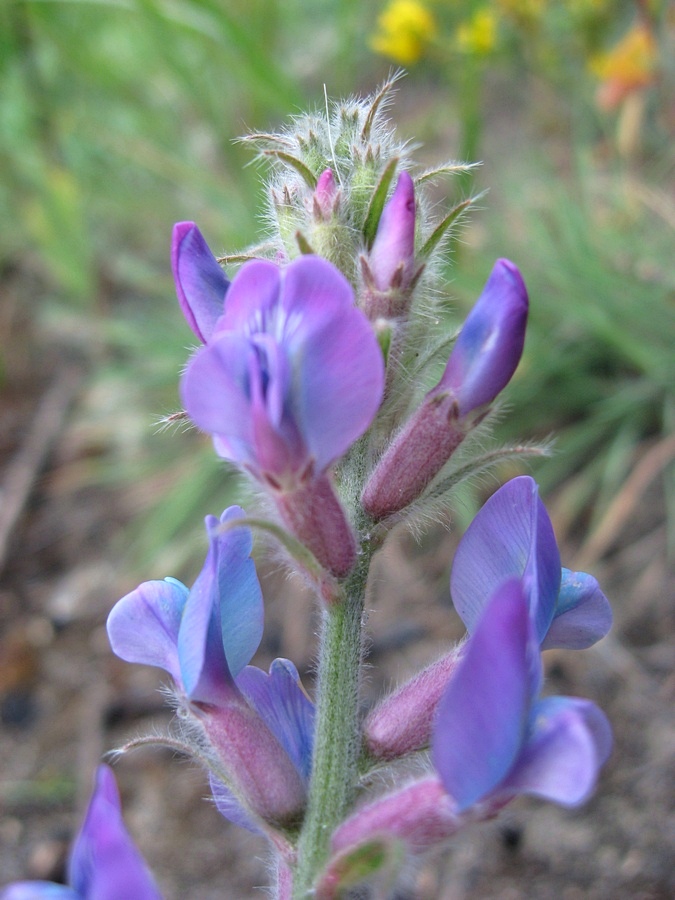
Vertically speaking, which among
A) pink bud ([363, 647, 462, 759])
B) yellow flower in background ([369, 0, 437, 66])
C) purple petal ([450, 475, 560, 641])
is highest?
yellow flower in background ([369, 0, 437, 66])

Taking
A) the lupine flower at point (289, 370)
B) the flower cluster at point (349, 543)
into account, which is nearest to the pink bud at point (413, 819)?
the flower cluster at point (349, 543)

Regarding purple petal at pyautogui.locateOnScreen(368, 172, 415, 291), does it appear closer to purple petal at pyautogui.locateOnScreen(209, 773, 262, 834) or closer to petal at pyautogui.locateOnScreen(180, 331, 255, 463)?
petal at pyautogui.locateOnScreen(180, 331, 255, 463)

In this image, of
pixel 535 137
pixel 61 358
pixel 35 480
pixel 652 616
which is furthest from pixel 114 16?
pixel 652 616

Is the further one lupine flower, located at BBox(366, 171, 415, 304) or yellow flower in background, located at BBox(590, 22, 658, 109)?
yellow flower in background, located at BBox(590, 22, 658, 109)

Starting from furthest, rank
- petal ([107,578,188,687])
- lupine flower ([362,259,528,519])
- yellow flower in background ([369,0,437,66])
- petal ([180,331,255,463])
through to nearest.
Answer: yellow flower in background ([369,0,437,66])
petal ([107,578,188,687])
lupine flower ([362,259,528,519])
petal ([180,331,255,463])

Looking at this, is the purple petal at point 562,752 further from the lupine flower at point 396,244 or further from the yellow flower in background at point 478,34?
the yellow flower in background at point 478,34

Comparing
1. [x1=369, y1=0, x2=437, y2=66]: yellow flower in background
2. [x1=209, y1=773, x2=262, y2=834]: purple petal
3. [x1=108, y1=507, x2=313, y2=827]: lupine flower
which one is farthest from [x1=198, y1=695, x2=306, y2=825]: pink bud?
[x1=369, y1=0, x2=437, y2=66]: yellow flower in background
